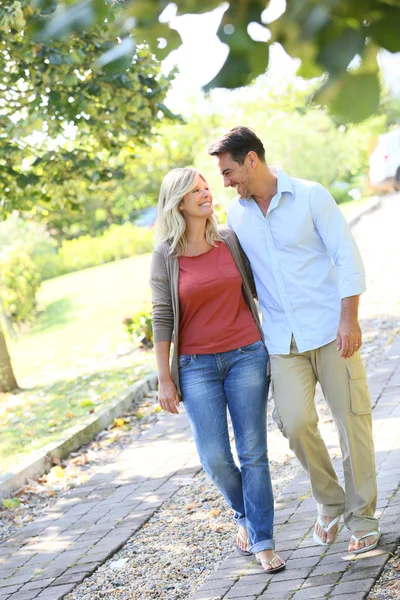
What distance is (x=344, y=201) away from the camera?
28969 millimetres

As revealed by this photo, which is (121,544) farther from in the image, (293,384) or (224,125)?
(224,125)

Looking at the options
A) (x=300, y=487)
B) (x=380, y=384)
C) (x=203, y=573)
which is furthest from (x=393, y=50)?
(x=380, y=384)

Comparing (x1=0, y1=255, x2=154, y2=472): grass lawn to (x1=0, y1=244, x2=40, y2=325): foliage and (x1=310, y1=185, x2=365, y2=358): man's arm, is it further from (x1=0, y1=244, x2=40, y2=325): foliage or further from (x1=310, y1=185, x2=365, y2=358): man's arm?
(x1=310, y1=185, x2=365, y2=358): man's arm

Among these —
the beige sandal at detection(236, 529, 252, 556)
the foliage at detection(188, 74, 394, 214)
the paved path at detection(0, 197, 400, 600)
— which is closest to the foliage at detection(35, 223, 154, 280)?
the foliage at detection(188, 74, 394, 214)

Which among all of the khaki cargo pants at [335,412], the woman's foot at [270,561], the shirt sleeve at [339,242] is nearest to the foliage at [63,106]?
the shirt sleeve at [339,242]

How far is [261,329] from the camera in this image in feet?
15.2

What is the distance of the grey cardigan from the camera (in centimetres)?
462

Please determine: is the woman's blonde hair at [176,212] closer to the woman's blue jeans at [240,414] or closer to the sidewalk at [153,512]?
the woman's blue jeans at [240,414]

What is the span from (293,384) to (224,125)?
24.9 m

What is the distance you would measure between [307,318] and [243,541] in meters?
A: 1.28

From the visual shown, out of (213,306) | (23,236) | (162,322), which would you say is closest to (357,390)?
(213,306)

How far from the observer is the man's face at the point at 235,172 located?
4.41 meters

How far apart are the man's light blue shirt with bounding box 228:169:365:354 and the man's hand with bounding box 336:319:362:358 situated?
0.13m

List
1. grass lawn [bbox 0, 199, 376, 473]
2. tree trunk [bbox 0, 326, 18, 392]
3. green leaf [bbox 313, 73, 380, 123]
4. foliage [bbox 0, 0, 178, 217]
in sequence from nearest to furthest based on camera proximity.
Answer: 1. green leaf [bbox 313, 73, 380, 123]
2. foliage [bbox 0, 0, 178, 217]
3. grass lawn [bbox 0, 199, 376, 473]
4. tree trunk [bbox 0, 326, 18, 392]
